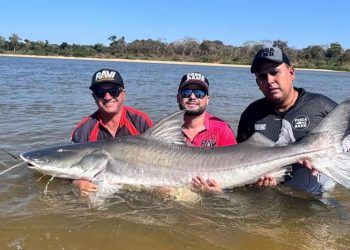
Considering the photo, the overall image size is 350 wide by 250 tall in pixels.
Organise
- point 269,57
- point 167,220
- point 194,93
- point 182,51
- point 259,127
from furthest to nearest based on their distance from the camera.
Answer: point 182,51 → point 259,127 → point 194,93 → point 269,57 → point 167,220

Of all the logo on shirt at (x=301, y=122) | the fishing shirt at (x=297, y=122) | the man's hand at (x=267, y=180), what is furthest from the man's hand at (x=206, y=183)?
the logo on shirt at (x=301, y=122)

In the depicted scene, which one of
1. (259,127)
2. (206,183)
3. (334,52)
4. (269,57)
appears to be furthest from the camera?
(334,52)

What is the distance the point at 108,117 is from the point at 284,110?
225 centimetres

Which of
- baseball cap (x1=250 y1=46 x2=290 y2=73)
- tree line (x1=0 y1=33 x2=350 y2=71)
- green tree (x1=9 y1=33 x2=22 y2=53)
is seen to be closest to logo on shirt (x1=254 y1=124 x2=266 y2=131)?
baseball cap (x1=250 y1=46 x2=290 y2=73)

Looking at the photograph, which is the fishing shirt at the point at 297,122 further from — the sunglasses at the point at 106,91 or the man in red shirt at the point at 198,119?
the sunglasses at the point at 106,91

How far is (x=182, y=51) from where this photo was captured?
92.2 m

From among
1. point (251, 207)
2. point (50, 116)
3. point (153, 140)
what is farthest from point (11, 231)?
point (50, 116)

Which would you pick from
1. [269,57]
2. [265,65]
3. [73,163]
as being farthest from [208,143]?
[73,163]

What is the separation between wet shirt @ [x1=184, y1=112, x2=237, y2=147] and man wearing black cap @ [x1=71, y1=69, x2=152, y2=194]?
2.64ft

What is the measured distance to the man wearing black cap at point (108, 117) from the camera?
5508 millimetres

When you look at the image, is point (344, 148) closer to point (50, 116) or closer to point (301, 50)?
point (50, 116)

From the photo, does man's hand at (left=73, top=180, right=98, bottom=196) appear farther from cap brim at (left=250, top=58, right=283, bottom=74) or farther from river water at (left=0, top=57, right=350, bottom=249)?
cap brim at (left=250, top=58, right=283, bottom=74)

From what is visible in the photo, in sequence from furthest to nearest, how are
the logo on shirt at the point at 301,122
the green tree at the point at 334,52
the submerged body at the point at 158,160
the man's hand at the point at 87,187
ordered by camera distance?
the green tree at the point at 334,52
the logo on shirt at the point at 301,122
the man's hand at the point at 87,187
the submerged body at the point at 158,160

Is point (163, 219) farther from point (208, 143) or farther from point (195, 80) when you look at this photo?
point (195, 80)
